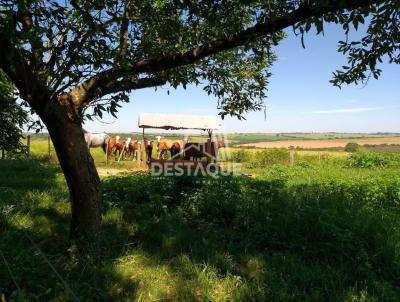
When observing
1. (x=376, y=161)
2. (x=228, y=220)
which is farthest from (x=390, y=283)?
(x=376, y=161)

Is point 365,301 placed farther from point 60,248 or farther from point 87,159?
point 60,248

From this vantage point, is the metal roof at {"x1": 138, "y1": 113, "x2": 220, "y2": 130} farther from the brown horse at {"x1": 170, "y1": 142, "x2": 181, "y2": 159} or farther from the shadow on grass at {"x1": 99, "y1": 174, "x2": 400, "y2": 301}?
the shadow on grass at {"x1": 99, "y1": 174, "x2": 400, "y2": 301}

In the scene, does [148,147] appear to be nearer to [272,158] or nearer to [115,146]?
[115,146]

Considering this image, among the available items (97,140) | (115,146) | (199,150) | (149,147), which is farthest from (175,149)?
(97,140)

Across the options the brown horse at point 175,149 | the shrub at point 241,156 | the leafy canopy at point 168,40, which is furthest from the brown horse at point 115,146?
the leafy canopy at point 168,40

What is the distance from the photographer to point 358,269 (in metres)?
4.29

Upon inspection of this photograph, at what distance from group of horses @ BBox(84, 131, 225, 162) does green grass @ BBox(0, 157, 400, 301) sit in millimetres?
11674

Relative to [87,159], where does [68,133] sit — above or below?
above

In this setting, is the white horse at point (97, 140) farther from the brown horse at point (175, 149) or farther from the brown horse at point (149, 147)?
the brown horse at point (175, 149)

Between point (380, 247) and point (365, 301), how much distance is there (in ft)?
3.99

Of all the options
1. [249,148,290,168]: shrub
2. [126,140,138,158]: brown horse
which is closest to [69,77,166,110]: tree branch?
[249,148,290,168]: shrub

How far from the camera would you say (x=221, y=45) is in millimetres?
4039

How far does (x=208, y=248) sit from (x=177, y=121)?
16.1 meters

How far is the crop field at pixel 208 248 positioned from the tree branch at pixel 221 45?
6.65 feet
